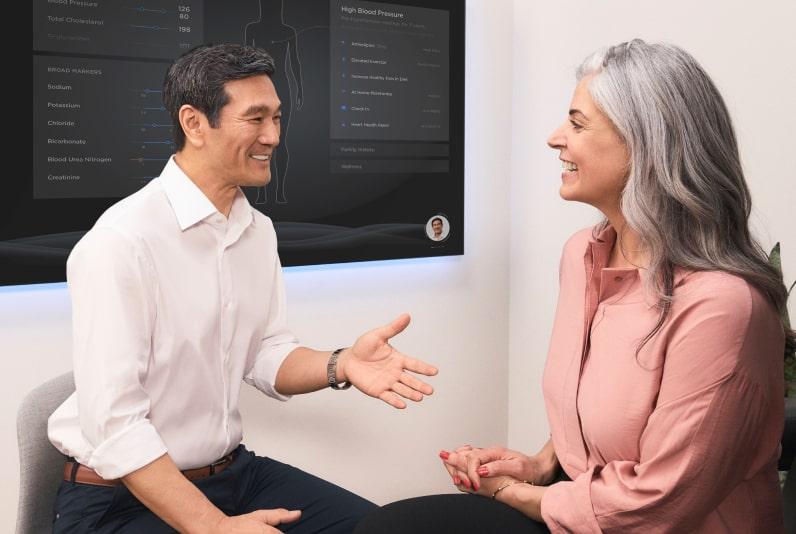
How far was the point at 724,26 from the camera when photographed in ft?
8.84

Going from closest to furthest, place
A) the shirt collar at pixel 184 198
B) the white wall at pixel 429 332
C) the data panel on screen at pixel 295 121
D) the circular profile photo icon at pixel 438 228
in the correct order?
1. the shirt collar at pixel 184 198
2. the data panel on screen at pixel 295 121
3. the white wall at pixel 429 332
4. the circular profile photo icon at pixel 438 228

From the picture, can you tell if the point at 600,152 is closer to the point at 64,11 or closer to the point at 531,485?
the point at 531,485

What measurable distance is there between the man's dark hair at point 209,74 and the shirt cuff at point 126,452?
744mm

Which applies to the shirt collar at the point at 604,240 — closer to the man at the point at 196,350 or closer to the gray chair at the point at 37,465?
the man at the point at 196,350

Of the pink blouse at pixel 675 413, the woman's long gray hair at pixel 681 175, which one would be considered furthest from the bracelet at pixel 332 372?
A: the woman's long gray hair at pixel 681 175

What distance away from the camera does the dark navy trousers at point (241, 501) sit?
6.06 ft

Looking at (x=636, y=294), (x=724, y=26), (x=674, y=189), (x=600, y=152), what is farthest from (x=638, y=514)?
(x=724, y=26)

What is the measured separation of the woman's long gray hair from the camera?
1.68 metres

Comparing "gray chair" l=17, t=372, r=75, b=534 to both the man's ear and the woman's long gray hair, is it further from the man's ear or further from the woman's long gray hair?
the woman's long gray hair

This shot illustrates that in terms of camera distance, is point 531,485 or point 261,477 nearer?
point 531,485

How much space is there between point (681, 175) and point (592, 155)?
0.21m

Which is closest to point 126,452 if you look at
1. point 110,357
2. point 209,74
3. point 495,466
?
point 110,357

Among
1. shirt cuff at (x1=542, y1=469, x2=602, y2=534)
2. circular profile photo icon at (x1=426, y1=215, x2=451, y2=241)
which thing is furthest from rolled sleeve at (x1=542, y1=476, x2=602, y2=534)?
circular profile photo icon at (x1=426, y1=215, x2=451, y2=241)

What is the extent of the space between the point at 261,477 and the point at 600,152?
3.72 feet
